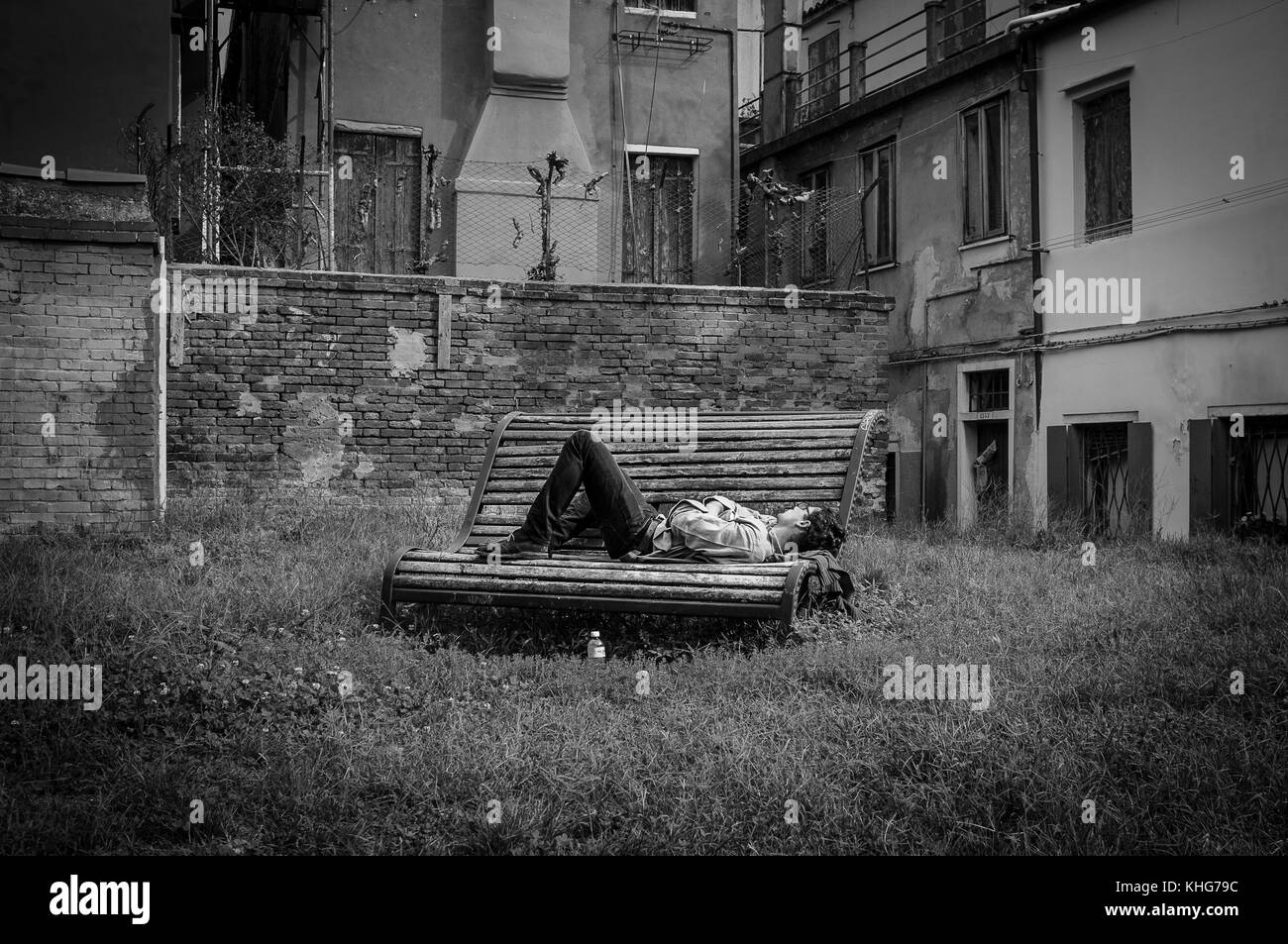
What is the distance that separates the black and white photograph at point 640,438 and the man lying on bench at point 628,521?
0.10 ft

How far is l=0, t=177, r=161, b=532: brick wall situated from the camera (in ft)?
29.1

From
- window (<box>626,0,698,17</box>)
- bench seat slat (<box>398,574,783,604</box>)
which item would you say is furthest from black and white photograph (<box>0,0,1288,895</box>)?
window (<box>626,0,698,17</box>)

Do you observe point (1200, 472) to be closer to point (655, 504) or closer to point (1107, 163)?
point (1107, 163)

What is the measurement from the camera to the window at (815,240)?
1747cm

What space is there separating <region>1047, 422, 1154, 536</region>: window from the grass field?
5983 millimetres

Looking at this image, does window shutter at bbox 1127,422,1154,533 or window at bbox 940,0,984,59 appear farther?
window at bbox 940,0,984,59

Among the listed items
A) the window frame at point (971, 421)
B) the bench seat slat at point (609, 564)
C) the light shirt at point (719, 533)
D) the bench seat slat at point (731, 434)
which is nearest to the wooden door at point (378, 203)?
the window frame at point (971, 421)

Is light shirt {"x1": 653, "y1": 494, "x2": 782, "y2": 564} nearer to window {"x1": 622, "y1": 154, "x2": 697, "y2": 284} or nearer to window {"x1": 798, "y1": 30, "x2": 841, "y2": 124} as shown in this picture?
window {"x1": 622, "y1": 154, "x2": 697, "y2": 284}

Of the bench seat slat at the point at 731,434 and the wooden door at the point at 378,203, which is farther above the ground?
the wooden door at the point at 378,203

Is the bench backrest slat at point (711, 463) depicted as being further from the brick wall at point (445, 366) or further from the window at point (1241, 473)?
the window at point (1241, 473)

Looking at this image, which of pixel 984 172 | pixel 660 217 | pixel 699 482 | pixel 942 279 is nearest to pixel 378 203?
pixel 660 217

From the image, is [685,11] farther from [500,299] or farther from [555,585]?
[555,585]

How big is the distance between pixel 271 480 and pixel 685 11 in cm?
1025
